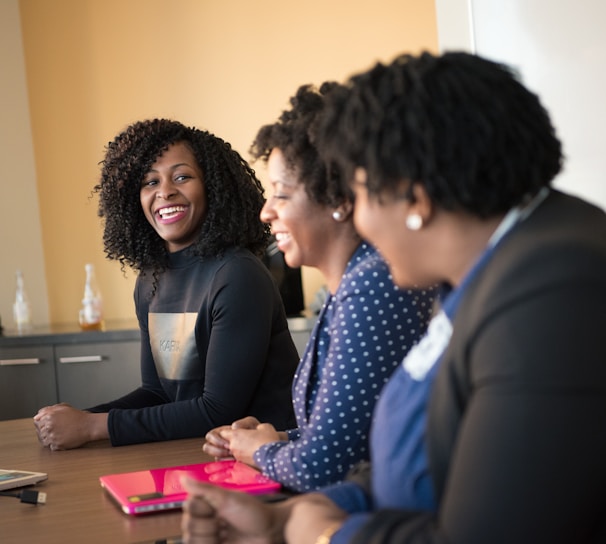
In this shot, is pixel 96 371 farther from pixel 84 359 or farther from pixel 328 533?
pixel 328 533

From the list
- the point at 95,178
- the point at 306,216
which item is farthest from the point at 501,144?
the point at 95,178

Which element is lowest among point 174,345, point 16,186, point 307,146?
point 174,345

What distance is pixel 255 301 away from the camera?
2.15m

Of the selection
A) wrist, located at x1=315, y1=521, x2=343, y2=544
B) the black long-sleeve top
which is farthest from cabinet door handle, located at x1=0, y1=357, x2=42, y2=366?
wrist, located at x1=315, y1=521, x2=343, y2=544

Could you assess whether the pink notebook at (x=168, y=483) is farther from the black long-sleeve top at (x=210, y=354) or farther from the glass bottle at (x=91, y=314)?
the glass bottle at (x=91, y=314)

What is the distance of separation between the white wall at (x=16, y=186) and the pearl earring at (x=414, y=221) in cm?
407

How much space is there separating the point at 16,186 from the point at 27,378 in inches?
44.3

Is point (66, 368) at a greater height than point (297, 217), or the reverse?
point (297, 217)

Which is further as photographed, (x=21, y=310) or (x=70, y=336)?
(x=21, y=310)

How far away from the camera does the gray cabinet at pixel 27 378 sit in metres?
4.18

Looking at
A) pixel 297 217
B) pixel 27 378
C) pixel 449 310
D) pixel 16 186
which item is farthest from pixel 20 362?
pixel 449 310

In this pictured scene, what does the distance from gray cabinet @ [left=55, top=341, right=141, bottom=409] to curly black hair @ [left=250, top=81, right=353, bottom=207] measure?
2.54 m

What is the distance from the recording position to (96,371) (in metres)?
4.12

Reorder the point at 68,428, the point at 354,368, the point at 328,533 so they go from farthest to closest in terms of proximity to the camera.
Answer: the point at 68,428
the point at 354,368
the point at 328,533
